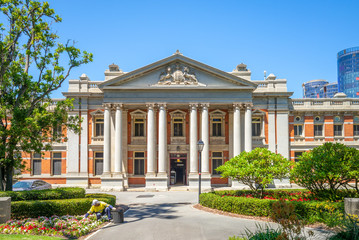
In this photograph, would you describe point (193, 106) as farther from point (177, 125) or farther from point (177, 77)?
point (177, 125)

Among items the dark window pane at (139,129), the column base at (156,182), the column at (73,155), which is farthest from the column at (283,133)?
the column at (73,155)

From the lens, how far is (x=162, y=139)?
3030cm

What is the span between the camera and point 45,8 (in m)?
18.5

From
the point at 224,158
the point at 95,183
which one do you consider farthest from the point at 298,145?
the point at 95,183

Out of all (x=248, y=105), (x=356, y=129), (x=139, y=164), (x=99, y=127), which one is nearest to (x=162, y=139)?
(x=139, y=164)

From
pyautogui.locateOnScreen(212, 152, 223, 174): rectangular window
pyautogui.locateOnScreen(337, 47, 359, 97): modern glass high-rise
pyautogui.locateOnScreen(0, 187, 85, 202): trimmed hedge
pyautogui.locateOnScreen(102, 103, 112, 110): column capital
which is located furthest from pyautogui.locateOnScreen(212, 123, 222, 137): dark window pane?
pyautogui.locateOnScreen(337, 47, 359, 97): modern glass high-rise

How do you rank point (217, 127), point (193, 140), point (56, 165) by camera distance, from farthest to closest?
point (56, 165) → point (217, 127) → point (193, 140)

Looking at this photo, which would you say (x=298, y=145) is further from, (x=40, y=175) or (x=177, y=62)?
(x=40, y=175)

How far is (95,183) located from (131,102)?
9140 millimetres

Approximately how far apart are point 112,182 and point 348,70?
14047 cm

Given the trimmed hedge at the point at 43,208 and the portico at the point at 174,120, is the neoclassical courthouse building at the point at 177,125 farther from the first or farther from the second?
the trimmed hedge at the point at 43,208

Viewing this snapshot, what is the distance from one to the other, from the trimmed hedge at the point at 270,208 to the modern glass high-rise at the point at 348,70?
136 meters

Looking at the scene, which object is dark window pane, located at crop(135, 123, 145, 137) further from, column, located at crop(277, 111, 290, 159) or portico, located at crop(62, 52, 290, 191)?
column, located at crop(277, 111, 290, 159)

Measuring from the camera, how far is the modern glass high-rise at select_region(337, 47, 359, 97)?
446 ft
